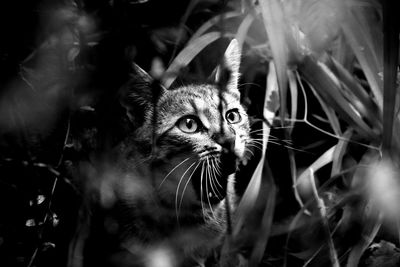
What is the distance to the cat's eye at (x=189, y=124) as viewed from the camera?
1048mm

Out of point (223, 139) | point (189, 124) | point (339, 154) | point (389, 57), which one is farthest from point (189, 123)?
point (389, 57)

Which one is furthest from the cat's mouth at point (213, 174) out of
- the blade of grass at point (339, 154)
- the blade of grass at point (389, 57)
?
the blade of grass at point (389, 57)

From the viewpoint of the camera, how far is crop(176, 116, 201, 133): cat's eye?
105 cm

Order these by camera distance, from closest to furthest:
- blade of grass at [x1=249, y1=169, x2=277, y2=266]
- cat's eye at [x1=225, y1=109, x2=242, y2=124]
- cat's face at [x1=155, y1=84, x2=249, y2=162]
→ blade of grass at [x1=249, y1=169, x2=277, y2=266] < cat's face at [x1=155, y1=84, x2=249, y2=162] < cat's eye at [x1=225, y1=109, x2=242, y2=124]

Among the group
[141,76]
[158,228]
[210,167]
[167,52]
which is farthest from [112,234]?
[167,52]

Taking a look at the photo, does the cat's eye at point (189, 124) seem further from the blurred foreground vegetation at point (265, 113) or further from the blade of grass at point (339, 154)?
the blade of grass at point (339, 154)

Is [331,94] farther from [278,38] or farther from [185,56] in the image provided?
[185,56]

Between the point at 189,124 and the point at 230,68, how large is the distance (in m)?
0.20

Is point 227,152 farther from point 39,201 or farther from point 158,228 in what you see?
point 39,201

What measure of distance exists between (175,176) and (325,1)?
0.59 m

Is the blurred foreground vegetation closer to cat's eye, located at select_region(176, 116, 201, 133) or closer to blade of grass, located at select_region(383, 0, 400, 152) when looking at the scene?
blade of grass, located at select_region(383, 0, 400, 152)

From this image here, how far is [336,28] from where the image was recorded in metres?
1.03

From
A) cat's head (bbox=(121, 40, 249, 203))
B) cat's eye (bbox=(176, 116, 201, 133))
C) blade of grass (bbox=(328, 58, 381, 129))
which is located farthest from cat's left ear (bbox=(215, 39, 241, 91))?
blade of grass (bbox=(328, 58, 381, 129))

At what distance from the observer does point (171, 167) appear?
3.40ft
